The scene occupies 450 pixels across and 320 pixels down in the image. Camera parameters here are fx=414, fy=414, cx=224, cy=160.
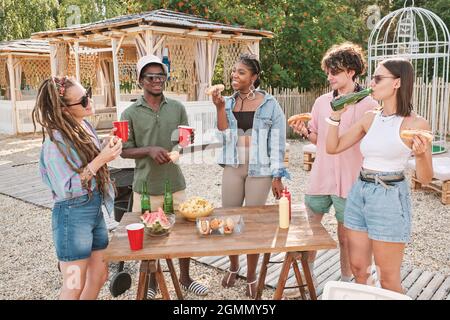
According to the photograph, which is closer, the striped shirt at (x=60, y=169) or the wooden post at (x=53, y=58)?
the striped shirt at (x=60, y=169)

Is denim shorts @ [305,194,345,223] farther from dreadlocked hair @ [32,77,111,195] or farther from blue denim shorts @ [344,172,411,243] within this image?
dreadlocked hair @ [32,77,111,195]

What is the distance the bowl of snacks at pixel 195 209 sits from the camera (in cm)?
296

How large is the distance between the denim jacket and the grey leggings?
2.0 inches

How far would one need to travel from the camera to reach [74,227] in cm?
253

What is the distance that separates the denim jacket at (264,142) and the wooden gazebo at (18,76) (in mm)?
13790

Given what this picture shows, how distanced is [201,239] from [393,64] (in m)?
1.62

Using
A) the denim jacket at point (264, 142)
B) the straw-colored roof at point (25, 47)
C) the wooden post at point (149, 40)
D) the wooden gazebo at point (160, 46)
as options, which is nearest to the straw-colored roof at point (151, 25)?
the wooden gazebo at point (160, 46)

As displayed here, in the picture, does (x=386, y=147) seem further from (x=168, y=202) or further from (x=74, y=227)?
(x=74, y=227)

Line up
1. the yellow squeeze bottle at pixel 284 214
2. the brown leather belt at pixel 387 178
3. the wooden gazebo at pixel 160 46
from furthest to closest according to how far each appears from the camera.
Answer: the wooden gazebo at pixel 160 46
the yellow squeeze bottle at pixel 284 214
the brown leather belt at pixel 387 178

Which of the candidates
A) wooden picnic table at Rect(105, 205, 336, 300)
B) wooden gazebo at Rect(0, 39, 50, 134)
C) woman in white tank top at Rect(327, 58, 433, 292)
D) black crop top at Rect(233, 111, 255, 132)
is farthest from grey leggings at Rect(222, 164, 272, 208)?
wooden gazebo at Rect(0, 39, 50, 134)

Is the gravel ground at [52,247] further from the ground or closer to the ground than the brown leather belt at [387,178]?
closer to the ground

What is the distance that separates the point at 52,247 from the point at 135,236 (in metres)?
3.10

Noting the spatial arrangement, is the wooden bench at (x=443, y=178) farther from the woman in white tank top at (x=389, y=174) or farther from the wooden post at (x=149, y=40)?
the wooden post at (x=149, y=40)

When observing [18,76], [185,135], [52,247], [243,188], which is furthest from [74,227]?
[18,76]
